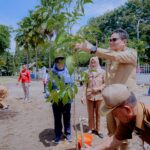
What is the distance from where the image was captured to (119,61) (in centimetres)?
424

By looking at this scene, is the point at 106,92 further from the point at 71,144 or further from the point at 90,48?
the point at 71,144

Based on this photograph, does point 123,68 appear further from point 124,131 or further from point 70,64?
point 124,131

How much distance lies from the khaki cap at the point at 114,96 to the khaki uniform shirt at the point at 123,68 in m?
1.68

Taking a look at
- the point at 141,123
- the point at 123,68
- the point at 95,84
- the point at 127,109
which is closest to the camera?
the point at 127,109

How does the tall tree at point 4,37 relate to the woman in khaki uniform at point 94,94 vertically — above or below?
above

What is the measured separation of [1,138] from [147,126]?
5484 mm

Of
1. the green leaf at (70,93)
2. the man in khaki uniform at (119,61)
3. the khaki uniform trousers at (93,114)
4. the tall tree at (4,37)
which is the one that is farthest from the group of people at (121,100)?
the tall tree at (4,37)

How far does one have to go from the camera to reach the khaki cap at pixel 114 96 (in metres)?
2.43

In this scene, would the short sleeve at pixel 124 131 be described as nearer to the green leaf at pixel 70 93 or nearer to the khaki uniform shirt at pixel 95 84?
the green leaf at pixel 70 93

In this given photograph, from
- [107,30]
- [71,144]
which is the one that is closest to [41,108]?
[71,144]

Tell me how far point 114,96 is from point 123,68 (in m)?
2.02

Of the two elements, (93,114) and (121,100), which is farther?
(93,114)

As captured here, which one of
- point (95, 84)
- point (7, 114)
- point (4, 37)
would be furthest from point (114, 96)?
point (4, 37)

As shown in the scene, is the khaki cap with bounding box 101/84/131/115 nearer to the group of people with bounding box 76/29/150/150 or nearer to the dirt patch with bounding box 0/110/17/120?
the group of people with bounding box 76/29/150/150
